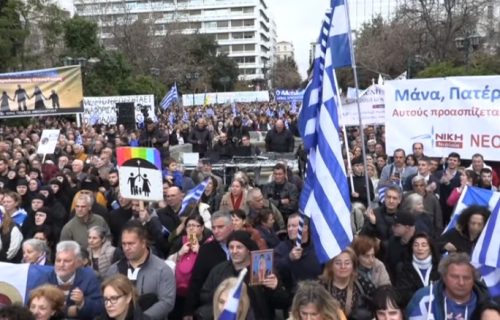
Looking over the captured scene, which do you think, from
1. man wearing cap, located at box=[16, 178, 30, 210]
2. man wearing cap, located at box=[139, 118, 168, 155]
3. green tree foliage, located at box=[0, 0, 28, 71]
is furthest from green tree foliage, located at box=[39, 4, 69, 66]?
man wearing cap, located at box=[16, 178, 30, 210]

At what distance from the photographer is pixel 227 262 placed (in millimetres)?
4840

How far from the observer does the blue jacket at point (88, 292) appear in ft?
15.0

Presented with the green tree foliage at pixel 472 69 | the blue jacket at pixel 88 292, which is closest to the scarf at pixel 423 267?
the blue jacket at pixel 88 292

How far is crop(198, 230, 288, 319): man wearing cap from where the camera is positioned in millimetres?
4453

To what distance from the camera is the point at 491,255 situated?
15.3 ft

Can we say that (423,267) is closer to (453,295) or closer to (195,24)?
(453,295)

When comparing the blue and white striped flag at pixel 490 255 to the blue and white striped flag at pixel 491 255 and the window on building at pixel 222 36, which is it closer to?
the blue and white striped flag at pixel 491 255

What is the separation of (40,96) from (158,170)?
14.2m

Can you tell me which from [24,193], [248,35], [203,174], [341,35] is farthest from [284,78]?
[341,35]

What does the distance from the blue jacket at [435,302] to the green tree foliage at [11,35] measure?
24642mm

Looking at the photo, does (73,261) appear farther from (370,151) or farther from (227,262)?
(370,151)

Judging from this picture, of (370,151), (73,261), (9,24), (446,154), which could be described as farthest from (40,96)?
(73,261)

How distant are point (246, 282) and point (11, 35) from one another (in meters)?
24.7

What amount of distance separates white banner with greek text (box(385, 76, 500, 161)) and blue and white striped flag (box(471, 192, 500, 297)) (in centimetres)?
517
